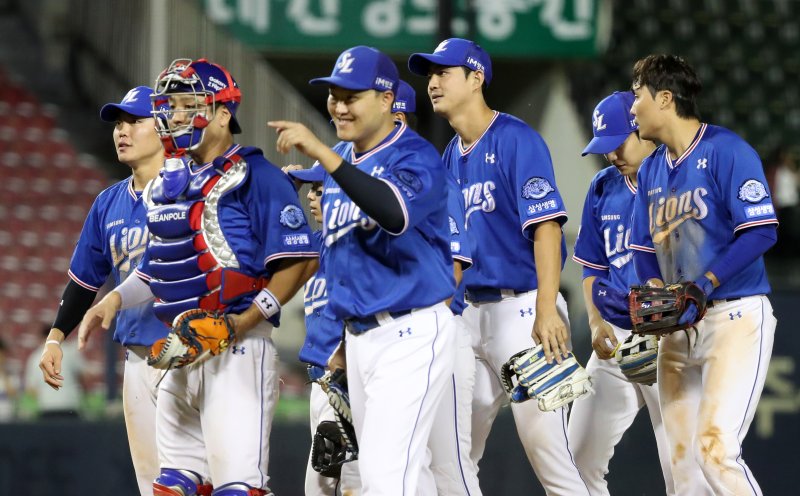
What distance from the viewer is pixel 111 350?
26.8ft

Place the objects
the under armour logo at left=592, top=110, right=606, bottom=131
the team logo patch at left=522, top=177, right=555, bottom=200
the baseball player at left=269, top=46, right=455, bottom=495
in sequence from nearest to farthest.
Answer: the baseball player at left=269, top=46, right=455, bottom=495, the team logo patch at left=522, top=177, right=555, bottom=200, the under armour logo at left=592, top=110, right=606, bottom=131

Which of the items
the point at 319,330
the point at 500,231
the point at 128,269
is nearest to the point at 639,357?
the point at 500,231

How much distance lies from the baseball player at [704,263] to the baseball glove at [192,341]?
5.51ft

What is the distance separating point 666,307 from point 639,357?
2.23ft

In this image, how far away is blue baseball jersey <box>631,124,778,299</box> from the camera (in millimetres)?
4758

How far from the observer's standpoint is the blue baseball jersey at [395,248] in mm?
4207

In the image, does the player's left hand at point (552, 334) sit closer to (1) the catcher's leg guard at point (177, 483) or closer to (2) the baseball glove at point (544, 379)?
(2) the baseball glove at point (544, 379)

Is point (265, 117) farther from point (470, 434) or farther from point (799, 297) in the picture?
point (470, 434)

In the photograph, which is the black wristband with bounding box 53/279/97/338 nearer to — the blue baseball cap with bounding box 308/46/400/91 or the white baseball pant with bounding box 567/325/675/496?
the blue baseball cap with bounding box 308/46/400/91

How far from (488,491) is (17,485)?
291 cm

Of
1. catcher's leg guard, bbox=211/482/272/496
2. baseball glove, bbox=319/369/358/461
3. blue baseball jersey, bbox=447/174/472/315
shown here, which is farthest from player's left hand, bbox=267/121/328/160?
catcher's leg guard, bbox=211/482/272/496

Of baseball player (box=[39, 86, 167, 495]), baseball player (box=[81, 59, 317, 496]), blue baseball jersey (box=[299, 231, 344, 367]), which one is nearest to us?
baseball player (box=[81, 59, 317, 496])

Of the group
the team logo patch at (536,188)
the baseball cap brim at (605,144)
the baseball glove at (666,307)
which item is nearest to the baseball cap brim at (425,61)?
the team logo patch at (536,188)

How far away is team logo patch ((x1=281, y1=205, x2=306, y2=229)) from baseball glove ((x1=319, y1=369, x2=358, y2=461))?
56 centimetres
